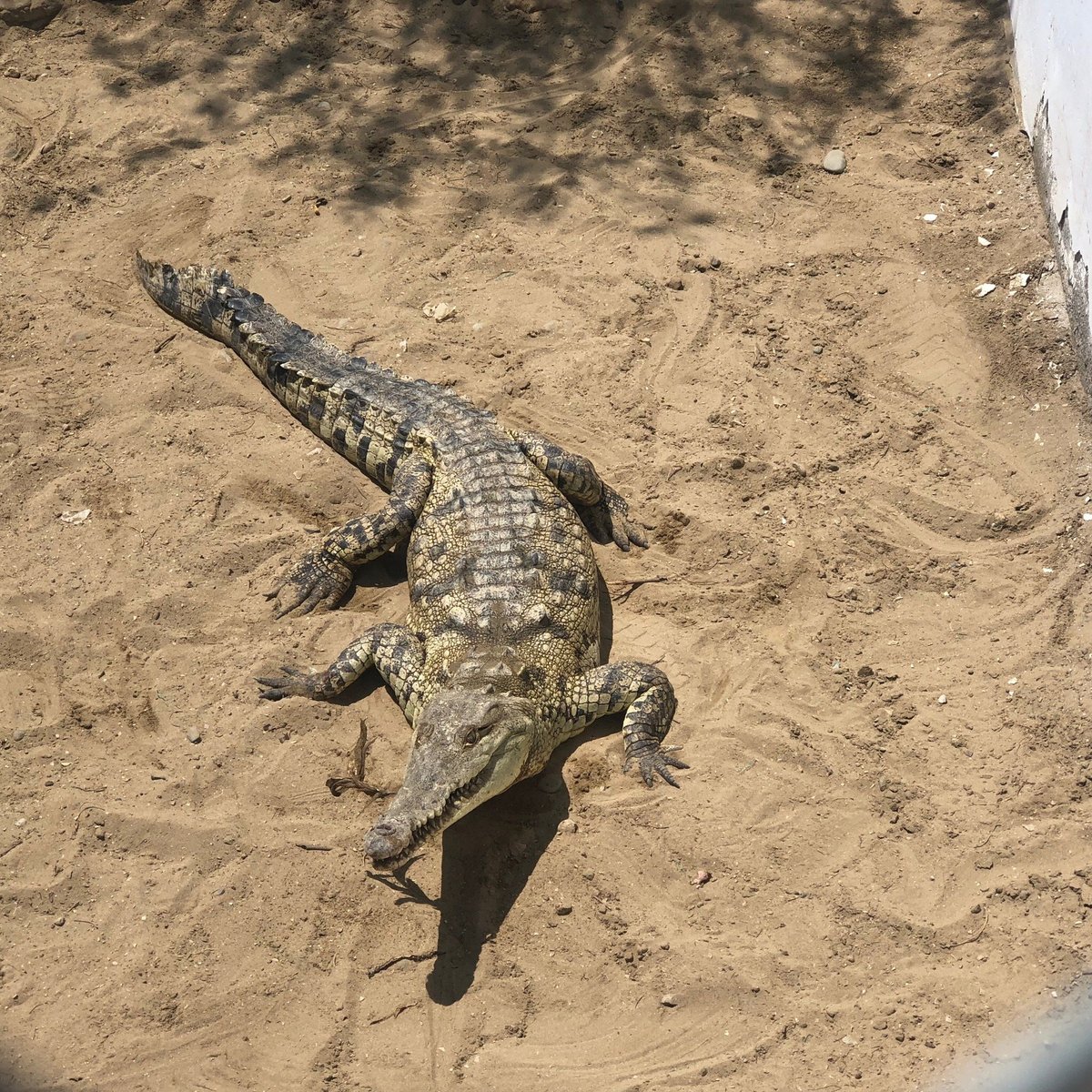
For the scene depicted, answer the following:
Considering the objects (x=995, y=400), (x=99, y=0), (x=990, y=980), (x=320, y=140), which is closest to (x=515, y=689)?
(x=990, y=980)

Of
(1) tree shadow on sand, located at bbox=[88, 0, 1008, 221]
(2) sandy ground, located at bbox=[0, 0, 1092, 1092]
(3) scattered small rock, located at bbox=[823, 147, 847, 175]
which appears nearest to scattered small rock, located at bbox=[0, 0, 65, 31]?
(2) sandy ground, located at bbox=[0, 0, 1092, 1092]

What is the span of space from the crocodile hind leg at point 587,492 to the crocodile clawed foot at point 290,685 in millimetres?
1486

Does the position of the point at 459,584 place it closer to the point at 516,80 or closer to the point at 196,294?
the point at 196,294

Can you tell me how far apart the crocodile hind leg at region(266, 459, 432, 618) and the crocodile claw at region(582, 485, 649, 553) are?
0.82 meters

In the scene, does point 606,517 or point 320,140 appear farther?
point 320,140

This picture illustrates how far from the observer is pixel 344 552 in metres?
5.18

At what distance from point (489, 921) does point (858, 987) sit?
1270mm

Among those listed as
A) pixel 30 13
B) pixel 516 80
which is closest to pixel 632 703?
pixel 516 80

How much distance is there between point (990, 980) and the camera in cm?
362

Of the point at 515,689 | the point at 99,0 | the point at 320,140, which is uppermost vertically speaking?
the point at 99,0

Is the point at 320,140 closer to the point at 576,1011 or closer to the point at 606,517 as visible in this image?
the point at 606,517

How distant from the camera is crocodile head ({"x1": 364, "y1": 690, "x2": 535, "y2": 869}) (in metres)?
3.69

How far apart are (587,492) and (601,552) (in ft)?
0.98

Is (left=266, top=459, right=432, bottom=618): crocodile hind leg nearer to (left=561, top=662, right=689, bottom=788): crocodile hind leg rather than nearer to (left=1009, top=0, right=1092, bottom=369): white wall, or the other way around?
(left=561, top=662, right=689, bottom=788): crocodile hind leg
